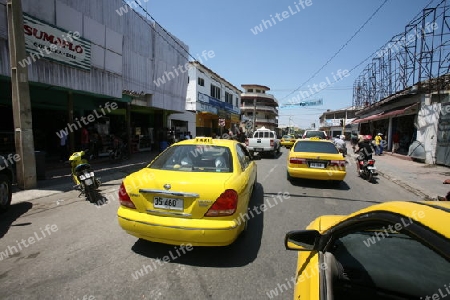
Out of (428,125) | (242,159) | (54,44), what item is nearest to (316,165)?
(242,159)

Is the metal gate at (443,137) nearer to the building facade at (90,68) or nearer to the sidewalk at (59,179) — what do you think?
the sidewalk at (59,179)

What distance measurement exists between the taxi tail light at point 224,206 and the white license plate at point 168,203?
37 centimetres

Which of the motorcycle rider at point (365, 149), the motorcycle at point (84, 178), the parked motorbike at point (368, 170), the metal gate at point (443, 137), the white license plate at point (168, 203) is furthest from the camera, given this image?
the metal gate at point (443, 137)

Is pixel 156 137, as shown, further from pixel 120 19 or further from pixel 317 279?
pixel 317 279

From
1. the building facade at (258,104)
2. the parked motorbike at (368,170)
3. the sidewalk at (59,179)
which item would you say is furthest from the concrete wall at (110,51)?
the building facade at (258,104)

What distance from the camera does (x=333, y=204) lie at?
6.21m

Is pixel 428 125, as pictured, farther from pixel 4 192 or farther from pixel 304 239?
pixel 4 192

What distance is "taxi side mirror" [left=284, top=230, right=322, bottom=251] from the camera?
6.56 ft

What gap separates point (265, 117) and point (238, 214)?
6607cm

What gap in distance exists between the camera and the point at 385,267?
1862mm

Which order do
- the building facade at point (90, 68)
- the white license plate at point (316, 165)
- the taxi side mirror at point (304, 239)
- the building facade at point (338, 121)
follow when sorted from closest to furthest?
the taxi side mirror at point (304, 239) < the white license plate at point (316, 165) < the building facade at point (90, 68) < the building facade at point (338, 121)

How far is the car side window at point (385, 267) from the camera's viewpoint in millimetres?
1633

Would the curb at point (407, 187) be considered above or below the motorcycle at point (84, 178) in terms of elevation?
below

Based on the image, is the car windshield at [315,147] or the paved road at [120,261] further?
the car windshield at [315,147]
